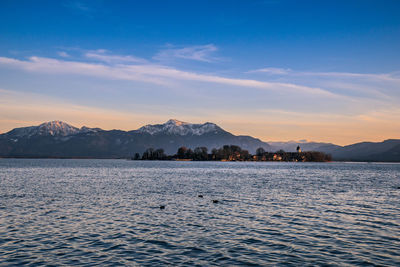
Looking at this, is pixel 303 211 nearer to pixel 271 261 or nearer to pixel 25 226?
pixel 271 261

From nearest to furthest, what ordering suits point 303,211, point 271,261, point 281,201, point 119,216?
point 271,261 → point 119,216 → point 303,211 → point 281,201

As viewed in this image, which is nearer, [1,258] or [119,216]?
[1,258]

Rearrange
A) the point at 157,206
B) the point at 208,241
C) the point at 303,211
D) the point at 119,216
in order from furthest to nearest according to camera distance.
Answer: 1. the point at 157,206
2. the point at 303,211
3. the point at 119,216
4. the point at 208,241

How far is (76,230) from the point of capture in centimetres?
3194

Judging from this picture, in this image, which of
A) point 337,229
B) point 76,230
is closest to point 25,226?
point 76,230

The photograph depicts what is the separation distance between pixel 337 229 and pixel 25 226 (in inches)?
1269

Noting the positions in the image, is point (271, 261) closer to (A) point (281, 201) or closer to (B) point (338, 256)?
(B) point (338, 256)

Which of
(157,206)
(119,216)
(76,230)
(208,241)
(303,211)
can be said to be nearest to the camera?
(208,241)

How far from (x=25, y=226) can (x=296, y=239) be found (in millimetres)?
27154

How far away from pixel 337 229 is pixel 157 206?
82.6ft

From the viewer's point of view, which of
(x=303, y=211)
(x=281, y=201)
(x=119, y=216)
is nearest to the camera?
(x=119, y=216)

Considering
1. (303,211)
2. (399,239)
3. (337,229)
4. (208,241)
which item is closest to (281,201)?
(303,211)

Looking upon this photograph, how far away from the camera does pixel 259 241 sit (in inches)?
1126

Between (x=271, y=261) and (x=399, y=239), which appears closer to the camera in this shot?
(x=271, y=261)
